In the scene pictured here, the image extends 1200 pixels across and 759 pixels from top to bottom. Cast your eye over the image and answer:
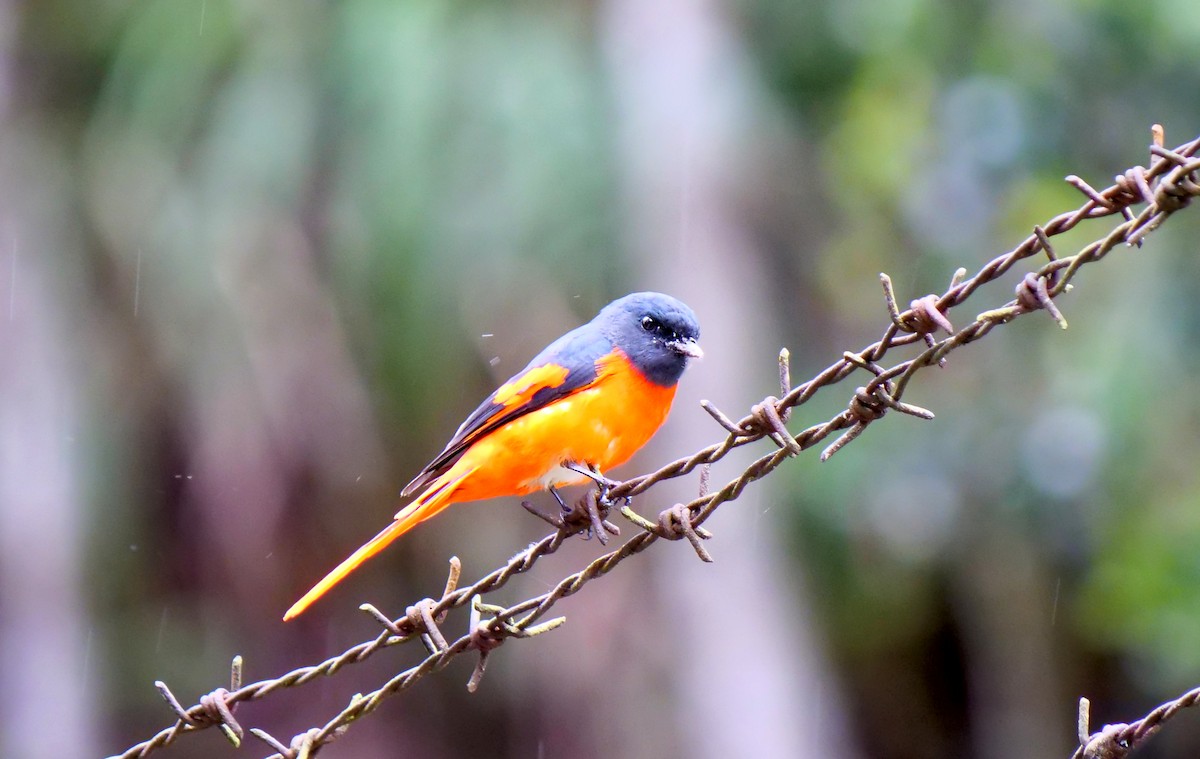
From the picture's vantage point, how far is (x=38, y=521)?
11102mm

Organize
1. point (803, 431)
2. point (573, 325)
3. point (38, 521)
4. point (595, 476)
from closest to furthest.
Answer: point (803, 431)
point (595, 476)
point (573, 325)
point (38, 521)

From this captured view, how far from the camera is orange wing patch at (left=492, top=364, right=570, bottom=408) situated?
4.78 m

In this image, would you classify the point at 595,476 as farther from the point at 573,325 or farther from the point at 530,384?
the point at 573,325

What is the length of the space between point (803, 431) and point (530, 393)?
5.77 ft

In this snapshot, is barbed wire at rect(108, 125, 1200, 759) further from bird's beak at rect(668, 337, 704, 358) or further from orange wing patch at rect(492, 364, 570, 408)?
bird's beak at rect(668, 337, 704, 358)

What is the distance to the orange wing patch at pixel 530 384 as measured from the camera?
15.7 feet

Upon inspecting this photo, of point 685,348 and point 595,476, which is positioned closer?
point 595,476

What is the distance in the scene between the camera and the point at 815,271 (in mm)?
12719

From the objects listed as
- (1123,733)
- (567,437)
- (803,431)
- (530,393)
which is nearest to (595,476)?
(567,437)

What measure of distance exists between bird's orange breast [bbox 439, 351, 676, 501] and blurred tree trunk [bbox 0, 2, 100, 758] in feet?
25.0

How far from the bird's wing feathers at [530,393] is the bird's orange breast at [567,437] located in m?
0.03

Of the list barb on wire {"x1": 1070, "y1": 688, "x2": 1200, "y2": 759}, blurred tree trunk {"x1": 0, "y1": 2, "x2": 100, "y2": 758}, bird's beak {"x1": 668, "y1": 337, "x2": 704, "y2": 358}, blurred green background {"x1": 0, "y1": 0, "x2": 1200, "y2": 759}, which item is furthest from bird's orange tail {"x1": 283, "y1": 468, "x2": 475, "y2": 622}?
blurred tree trunk {"x1": 0, "y1": 2, "x2": 100, "y2": 758}

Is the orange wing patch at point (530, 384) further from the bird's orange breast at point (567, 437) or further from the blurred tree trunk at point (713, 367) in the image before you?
the blurred tree trunk at point (713, 367)

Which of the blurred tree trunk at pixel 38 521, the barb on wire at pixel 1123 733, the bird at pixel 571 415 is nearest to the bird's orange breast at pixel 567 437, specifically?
the bird at pixel 571 415
